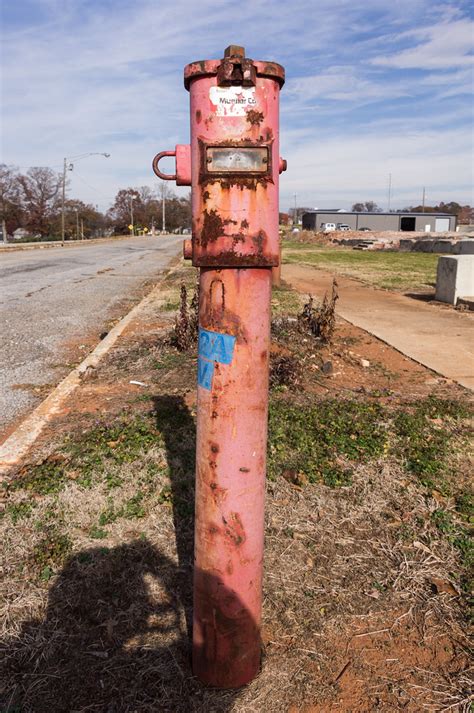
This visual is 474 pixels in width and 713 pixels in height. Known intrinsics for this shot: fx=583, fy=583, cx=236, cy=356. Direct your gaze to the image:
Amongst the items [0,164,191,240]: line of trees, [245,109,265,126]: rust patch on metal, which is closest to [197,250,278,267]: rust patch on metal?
[245,109,265,126]: rust patch on metal

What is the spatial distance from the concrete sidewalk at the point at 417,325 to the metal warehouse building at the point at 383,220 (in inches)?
2573

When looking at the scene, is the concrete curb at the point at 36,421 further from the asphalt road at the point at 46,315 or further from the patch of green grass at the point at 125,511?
the patch of green grass at the point at 125,511

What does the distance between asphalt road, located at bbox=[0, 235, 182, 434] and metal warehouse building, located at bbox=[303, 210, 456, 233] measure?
205ft

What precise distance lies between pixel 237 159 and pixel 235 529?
1.18 metres

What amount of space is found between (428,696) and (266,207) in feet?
5.88

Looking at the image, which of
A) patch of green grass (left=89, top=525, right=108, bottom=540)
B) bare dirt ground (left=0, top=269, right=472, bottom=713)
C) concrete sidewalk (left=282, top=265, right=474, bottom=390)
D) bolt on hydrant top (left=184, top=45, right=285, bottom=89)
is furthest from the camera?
concrete sidewalk (left=282, top=265, right=474, bottom=390)

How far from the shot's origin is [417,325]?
8.53 metres

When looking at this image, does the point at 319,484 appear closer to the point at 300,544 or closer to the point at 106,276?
the point at 300,544

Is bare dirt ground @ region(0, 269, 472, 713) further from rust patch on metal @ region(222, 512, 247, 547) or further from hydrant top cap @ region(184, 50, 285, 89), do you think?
hydrant top cap @ region(184, 50, 285, 89)

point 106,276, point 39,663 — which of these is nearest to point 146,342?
point 39,663

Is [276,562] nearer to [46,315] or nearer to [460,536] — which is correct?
[460,536]

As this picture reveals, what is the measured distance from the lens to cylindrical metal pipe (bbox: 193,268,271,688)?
181cm

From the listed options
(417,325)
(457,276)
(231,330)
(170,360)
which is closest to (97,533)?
(231,330)

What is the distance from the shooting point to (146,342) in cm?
679
